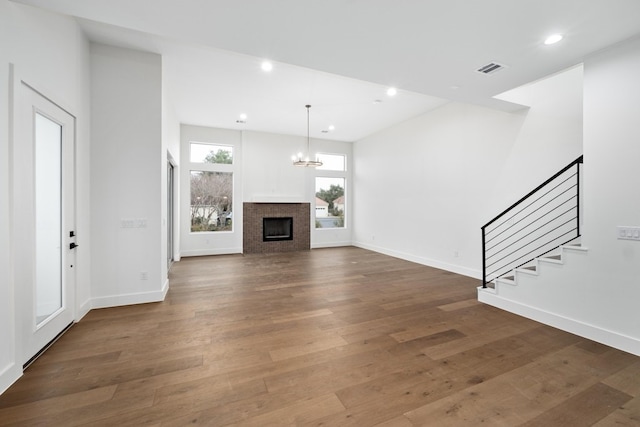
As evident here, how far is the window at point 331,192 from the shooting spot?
9000 mm

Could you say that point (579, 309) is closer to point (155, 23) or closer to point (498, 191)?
point (498, 191)

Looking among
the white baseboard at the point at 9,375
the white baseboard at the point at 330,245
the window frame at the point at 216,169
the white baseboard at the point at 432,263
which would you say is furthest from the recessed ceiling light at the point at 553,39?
the white baseboard at the point at 330,245

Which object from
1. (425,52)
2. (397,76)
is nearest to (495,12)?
(425,52)

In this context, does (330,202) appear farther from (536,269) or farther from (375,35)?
(375,35)

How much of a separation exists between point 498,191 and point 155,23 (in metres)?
5.41

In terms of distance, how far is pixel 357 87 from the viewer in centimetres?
489

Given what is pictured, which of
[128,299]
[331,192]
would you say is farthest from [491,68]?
[331,192]

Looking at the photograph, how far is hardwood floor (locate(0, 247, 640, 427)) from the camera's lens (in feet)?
5.82

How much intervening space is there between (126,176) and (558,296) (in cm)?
569

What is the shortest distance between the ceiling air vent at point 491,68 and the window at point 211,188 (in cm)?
650

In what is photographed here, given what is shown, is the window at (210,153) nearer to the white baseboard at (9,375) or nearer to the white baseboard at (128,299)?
the white baseboard at (128,299)

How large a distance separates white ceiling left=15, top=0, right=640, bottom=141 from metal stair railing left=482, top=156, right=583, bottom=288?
148 centimetres

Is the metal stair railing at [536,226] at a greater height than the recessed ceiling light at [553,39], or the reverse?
the recessed ceiling light at [553,39]

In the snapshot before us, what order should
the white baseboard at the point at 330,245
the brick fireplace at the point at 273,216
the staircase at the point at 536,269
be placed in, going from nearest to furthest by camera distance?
the staircase at the point at 536,269 → the brick fireplace at the point at 273,216 → the white baseboard at the point at 330,245
